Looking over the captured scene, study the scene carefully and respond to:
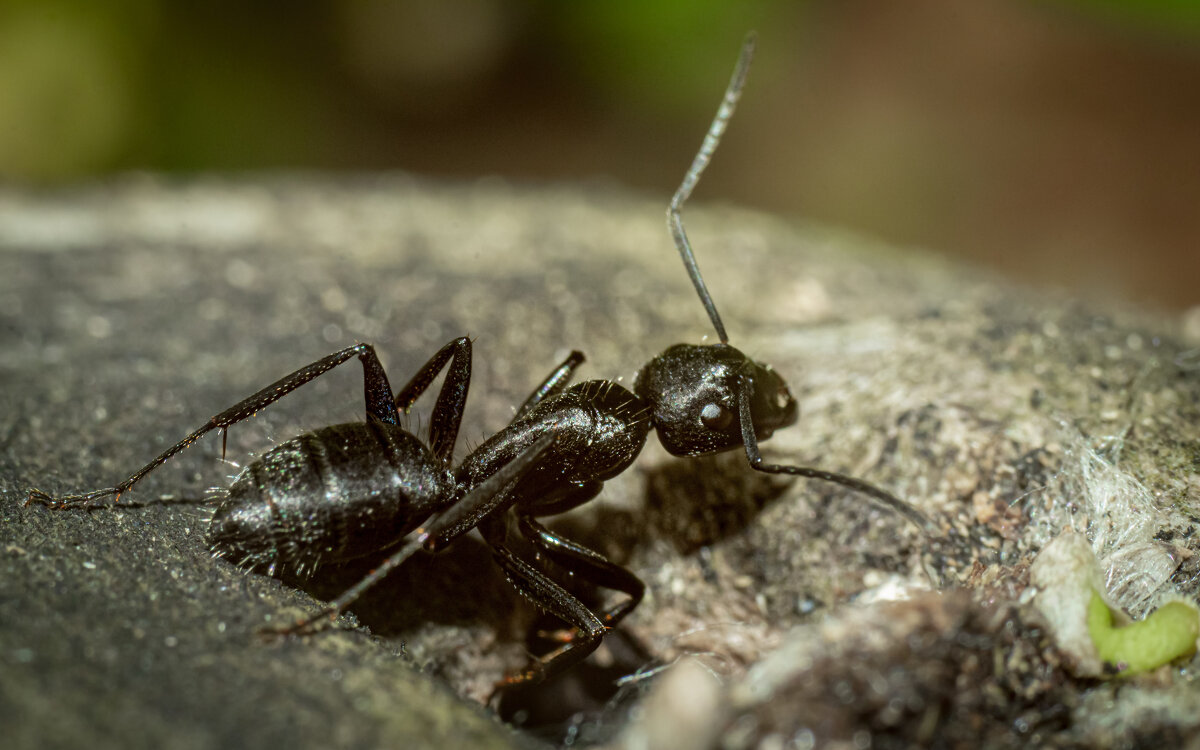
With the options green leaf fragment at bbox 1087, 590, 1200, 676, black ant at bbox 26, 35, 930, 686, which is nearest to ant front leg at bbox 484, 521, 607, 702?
black ant at bbox 26, 35, 930, 686

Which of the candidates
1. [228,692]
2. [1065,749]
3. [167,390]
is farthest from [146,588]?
[1065,749]

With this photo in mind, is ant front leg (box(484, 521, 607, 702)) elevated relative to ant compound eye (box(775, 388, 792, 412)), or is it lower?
lower

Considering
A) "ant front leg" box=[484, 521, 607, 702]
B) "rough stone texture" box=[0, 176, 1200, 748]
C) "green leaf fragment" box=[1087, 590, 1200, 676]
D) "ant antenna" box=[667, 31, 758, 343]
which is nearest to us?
"rough stone texture" box=[0, 176, 1200, 748]

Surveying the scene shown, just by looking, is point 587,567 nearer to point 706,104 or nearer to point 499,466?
point 499,466

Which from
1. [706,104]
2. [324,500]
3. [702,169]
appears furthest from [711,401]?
[706,104]

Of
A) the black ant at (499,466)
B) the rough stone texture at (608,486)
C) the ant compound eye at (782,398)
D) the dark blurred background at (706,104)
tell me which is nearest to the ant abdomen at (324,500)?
the black ant at (499,466)

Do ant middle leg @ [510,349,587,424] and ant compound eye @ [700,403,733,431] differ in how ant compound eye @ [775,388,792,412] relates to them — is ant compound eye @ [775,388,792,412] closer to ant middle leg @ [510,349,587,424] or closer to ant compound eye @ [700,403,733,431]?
ant compound eye @ [700,403,733,431]
